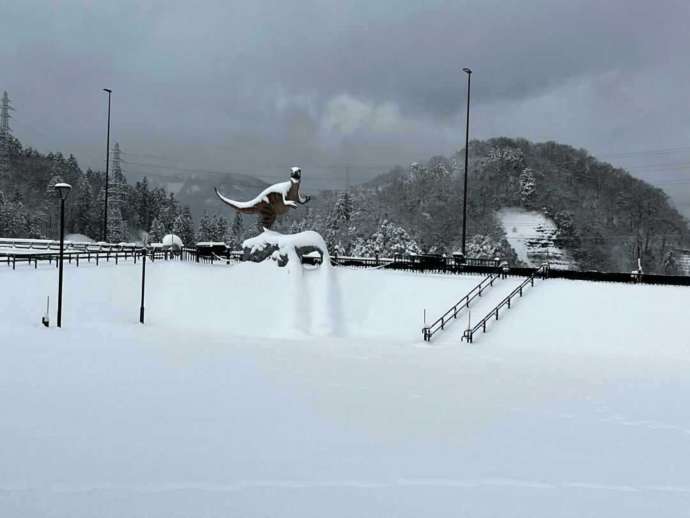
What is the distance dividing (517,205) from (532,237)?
498 inches

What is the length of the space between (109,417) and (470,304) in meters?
21.8

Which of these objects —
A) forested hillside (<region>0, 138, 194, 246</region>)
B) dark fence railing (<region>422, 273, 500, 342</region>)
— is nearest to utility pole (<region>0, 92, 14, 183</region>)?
forested hillside (<region>0, 138, 194, 246</region>)

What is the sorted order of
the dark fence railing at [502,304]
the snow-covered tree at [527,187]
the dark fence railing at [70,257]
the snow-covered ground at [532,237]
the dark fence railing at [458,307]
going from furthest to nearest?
the snow-covered tree at [527,187]
the snow-covered ground at [532,237]
the dark fence railing at [70,257]
the dark fence railing at [458,307]
the dark fence railing at [502,304]

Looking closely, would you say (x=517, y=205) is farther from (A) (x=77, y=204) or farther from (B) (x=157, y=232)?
(A) (x=77, y=204)

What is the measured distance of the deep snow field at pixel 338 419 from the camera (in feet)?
21.5

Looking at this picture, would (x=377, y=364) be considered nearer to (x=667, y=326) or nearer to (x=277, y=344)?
(x=277, y=344)

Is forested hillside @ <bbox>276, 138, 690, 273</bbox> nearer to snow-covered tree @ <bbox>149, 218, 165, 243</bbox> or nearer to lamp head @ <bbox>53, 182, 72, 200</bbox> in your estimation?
snow-covered tree @ <bbox>149, 218, 165, 243</bbox>

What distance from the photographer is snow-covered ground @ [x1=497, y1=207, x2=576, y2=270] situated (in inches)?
3920

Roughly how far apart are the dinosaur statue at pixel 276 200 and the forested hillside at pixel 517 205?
49.1 meters

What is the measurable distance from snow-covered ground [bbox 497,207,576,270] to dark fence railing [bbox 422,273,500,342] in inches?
2729

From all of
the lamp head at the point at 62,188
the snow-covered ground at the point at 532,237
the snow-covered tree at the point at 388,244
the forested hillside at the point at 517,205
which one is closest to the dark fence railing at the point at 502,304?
the lamp head at the point at 62,188

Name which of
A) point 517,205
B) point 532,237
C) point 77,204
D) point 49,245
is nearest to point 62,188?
point 49,245

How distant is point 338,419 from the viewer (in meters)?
9.95

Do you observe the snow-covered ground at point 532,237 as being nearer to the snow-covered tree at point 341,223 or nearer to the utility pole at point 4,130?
the snow-covered tree at point 341,223
